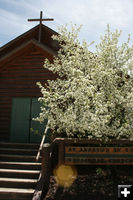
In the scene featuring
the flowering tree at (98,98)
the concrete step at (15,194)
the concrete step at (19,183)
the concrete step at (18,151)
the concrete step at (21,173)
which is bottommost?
the concrete step at (15,194)

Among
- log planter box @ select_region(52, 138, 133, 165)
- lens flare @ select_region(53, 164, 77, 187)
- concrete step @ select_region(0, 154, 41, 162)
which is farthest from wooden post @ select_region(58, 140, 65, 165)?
concrete step @ select_region(0, 154, 41, 162)

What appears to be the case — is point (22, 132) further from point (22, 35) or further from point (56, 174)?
point (22, 35)

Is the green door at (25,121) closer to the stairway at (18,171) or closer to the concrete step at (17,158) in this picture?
the stairway at (18,171)

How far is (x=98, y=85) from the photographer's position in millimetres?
7277

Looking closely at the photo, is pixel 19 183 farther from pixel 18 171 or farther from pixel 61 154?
pixel 61 154

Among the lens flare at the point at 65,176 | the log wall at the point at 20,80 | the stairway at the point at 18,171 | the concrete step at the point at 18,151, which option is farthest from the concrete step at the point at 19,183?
the log wall at the point at 20,80

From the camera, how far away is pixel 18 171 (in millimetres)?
6477

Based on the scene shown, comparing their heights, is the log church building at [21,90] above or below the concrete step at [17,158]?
above

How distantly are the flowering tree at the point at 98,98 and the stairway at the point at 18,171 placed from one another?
154 cm

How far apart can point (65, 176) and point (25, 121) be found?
4.76 m

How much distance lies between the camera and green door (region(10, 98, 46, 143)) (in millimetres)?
10133

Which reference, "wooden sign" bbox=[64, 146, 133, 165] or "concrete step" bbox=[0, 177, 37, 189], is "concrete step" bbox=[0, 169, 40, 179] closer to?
"concrete step" bbox=[0, 177, 37, 189]

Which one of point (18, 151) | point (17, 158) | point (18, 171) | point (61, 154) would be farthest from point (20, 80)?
point (61, 154)

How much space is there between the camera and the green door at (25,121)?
10.1 metres
